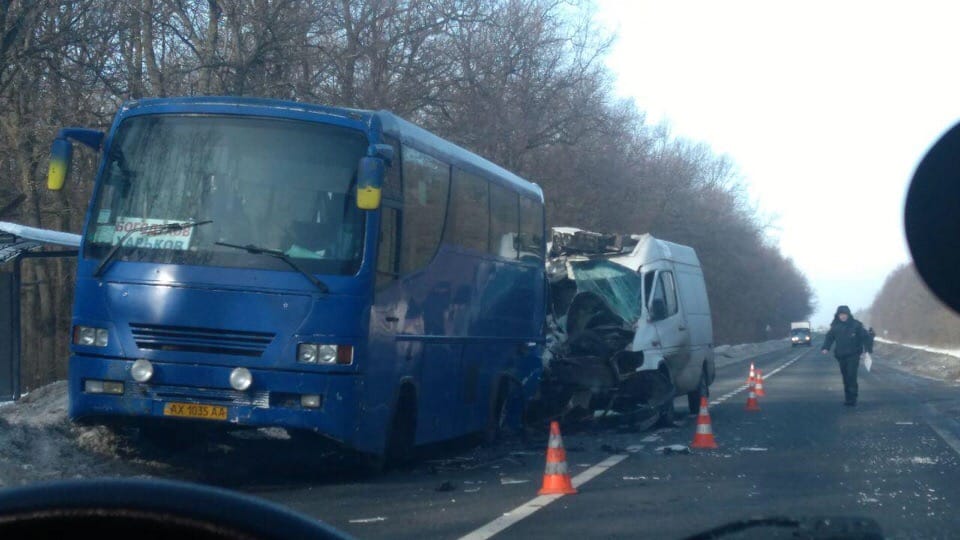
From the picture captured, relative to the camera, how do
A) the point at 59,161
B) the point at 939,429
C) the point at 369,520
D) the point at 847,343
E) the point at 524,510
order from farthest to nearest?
the point at 847,343 < the point at 939,429 < the point at 59,161 < the point at 524,510 < the point at 369,520

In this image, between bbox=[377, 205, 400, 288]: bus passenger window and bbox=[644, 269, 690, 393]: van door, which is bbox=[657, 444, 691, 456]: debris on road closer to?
bbox=[644, 269, 690, 393]: van door

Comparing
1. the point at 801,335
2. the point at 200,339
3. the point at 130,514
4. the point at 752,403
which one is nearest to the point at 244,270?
the point at 200,339

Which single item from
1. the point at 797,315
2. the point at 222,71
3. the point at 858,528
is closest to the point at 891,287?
the point at 797,315

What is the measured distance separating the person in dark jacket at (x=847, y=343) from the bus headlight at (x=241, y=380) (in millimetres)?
15436

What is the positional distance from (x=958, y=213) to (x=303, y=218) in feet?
27.7

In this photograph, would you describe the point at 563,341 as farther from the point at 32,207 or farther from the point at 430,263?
the point at 32,207

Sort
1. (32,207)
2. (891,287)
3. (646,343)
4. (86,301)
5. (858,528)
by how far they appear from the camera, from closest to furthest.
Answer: (858,528)
(86,301)
(646,343)
(32,207)
(891,287)

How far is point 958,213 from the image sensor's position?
260 centimetres

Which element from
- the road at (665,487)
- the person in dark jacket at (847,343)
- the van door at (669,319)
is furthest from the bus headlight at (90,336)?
the person in dark jacket at (847,343)

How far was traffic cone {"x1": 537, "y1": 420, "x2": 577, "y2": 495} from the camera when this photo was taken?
35.2ft

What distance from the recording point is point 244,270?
412 inches

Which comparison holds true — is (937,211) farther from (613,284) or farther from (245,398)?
(613,284)

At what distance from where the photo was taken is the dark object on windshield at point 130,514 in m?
1.86

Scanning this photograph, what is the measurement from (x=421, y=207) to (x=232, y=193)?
2177 millimetres
